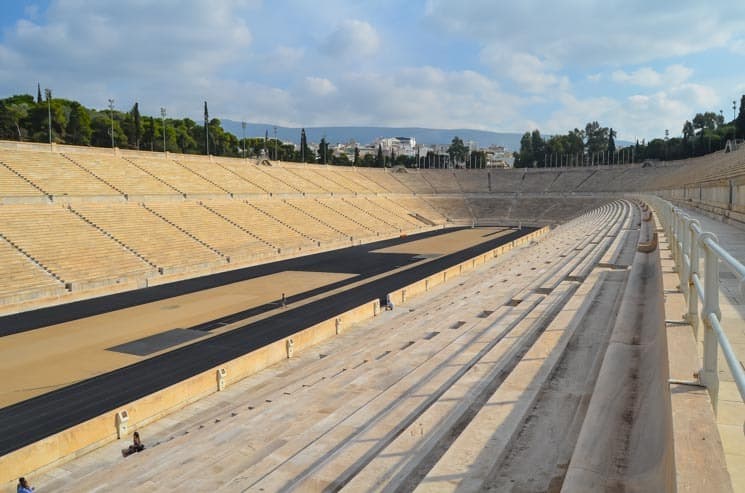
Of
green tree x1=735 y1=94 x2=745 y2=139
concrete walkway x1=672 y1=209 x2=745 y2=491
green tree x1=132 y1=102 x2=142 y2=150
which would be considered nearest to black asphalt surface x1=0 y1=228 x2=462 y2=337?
concrete walkway x1=672 y1=209 x2=745 y2=491

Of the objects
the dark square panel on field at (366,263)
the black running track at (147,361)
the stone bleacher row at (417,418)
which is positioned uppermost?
the stone bleacher row at (417,418)

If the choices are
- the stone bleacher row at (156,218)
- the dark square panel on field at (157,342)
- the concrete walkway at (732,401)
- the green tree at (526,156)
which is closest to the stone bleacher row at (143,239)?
the stone bleacher row at (156,218)

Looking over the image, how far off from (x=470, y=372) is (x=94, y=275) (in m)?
23.6

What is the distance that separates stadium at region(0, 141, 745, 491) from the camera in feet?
11.1

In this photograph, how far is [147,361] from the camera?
48.3 ft

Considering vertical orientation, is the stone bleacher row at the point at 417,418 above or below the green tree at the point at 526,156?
below

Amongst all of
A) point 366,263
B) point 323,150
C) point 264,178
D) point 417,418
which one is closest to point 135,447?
point 417,418

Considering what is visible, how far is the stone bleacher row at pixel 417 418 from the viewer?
387 cm

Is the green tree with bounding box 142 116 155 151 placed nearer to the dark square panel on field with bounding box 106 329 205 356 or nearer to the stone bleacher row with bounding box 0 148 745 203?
the stone bleacher row with bounding box 0 148 745 203

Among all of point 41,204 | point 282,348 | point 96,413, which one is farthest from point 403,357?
point 41,204

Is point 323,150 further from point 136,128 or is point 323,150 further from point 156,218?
point 156,218

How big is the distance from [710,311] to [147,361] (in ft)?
49.2

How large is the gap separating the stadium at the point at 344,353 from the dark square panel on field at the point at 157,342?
0.10 metres

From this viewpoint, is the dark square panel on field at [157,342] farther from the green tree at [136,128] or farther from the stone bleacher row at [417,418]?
the green tree at [136,128]
